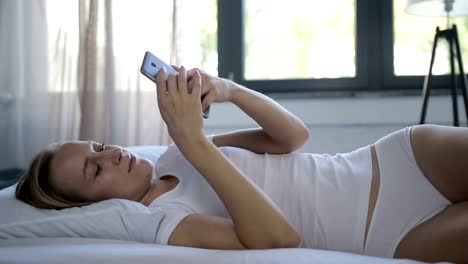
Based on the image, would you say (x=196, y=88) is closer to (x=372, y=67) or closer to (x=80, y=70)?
(x=80, y=70)

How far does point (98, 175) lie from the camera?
1.06 m

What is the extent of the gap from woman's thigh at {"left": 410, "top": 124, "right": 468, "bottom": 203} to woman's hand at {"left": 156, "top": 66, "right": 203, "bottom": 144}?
1.50ft

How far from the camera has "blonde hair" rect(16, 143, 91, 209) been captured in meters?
1.03

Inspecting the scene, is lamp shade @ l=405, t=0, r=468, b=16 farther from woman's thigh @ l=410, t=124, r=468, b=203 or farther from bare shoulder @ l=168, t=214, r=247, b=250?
bare shoulder @ l=168, t=214, r=247, b=250

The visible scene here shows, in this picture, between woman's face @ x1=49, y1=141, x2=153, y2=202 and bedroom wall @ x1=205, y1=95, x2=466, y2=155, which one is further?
bedroom wall @ x1=205, y1=95, x2=466, y2=155

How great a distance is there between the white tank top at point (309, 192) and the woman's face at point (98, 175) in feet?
0.26

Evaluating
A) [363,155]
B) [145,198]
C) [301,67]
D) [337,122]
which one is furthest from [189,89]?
[301,67]

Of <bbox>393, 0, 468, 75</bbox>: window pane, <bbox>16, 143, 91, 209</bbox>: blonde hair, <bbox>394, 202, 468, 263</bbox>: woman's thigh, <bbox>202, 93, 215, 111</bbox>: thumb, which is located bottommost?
<bbox>394, 202, 468, 263</bbox>: woman's thigh

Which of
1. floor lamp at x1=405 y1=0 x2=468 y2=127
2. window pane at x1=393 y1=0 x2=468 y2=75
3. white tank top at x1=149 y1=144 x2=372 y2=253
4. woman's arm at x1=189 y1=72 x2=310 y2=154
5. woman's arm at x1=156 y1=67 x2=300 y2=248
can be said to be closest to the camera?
woman's arm at x1=156 y1=67 x2=300 y2=248

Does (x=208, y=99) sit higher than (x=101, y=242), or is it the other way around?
(x=208, y=99)

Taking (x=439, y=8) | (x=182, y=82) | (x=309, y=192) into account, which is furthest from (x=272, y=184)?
(x=439, y=8)

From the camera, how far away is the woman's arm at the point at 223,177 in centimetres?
84

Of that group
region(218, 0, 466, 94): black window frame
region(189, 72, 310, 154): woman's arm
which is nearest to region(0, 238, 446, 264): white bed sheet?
region(189, 72, 310, 154): woman's arm

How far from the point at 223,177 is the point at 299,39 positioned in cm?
165
